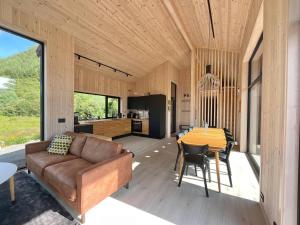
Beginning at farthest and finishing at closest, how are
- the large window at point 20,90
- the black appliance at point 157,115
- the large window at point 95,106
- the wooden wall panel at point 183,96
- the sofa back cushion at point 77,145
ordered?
the wooden wall panel at point 183,96 < the black appliance at point 157,115 < the large window at point 95,106 < the large window at point 20,90 < the sofa back cushion at point 77,145

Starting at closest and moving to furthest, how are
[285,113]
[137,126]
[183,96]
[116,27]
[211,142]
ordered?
[285,113], [211,142], [116,27], [137,126], [183,96]

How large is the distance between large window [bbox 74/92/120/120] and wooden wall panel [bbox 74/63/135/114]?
0.26 metres

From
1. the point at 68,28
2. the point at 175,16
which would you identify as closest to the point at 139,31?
the point at 175,16

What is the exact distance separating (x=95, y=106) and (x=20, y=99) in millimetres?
3203

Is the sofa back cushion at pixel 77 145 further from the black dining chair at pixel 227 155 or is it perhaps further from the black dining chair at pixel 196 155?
the black dining chair at pixel 227 155

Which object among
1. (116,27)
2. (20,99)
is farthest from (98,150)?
(116,27)

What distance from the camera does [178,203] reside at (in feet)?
7.32

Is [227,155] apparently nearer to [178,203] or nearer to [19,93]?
[178,203]

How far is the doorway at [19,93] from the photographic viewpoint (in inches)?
126

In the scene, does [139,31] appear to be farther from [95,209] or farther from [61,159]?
[95,209]

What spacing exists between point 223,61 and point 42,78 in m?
6.27

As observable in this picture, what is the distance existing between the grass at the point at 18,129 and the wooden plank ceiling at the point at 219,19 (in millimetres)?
4420

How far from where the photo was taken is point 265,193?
6.59 ft

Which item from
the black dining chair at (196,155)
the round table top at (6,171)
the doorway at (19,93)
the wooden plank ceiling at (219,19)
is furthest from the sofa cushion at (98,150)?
the wooden plank ceiling at (219,19)
